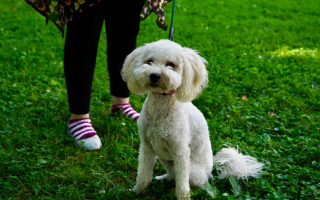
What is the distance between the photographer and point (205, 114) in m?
3.33

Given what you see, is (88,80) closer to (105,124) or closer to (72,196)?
(105,124)

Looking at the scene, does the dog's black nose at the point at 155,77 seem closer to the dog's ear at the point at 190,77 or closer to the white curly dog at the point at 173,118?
the white curly dog at the point at 173,118

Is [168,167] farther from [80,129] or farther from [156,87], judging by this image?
[80,129]

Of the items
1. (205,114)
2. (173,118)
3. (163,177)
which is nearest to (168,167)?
(163,177)

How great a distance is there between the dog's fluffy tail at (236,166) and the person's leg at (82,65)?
42.1 inches

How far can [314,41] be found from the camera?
5.59 meters

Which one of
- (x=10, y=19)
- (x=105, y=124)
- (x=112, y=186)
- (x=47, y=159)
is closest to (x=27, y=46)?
(x=10, y=19)

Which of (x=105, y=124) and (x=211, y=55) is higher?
(x=211, y=55)

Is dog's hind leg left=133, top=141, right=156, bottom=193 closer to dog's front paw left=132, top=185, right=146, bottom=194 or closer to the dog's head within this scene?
dog's front paw left=132, top=185, right=146, bottom=194

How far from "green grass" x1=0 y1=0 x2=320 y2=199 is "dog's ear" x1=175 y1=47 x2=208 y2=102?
67cm

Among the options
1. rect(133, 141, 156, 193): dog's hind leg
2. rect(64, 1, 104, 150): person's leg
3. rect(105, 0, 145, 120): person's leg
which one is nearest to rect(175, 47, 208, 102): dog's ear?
rect(133, 141, 156, 193): dog's hind leg

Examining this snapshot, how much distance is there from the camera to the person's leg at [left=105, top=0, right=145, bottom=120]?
2.80m

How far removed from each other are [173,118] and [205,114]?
140 centimetres

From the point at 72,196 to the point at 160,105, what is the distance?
33.7 inches
